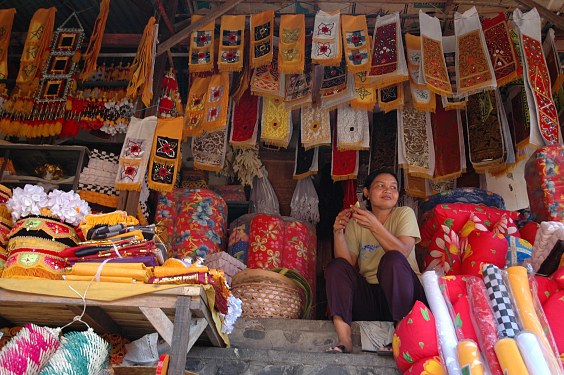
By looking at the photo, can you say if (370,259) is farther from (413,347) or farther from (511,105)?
(511,105)

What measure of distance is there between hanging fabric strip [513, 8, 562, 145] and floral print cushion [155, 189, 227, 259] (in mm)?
2928

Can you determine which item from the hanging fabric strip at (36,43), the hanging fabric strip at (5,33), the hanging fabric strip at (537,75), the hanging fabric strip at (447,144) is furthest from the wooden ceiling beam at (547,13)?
the hanging fabric strip at (5,33)

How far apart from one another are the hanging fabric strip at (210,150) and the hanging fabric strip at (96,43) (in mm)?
1172

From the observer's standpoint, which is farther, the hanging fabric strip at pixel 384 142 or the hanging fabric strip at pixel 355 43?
the hanging fabric strip at pixel 384 142

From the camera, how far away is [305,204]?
6258 millimetres

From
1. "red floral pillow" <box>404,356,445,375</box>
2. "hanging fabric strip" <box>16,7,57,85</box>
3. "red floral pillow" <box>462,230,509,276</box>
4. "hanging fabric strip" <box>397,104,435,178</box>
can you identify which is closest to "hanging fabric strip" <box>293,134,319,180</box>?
"hanging fabric strip" <box>397,104,435,178</box>

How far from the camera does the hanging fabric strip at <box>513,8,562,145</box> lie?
198 inches

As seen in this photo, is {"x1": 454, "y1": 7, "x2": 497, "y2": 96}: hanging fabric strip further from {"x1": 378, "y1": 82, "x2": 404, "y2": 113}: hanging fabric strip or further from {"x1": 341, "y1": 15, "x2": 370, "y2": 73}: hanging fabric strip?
{"x1": 341, "y1": 15, "x2": 370, "y2": 73}: hanging fabric strip

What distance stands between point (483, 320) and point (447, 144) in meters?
2.95

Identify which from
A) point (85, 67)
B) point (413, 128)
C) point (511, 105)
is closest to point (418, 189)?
point (413, 128)

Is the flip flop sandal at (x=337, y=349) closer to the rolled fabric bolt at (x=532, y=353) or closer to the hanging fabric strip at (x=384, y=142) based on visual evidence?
the rolled fabric bolt at (x=532, y=353)

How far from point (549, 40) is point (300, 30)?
2.36 meters

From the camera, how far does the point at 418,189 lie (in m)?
6.10

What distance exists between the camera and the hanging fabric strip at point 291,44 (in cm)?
533
